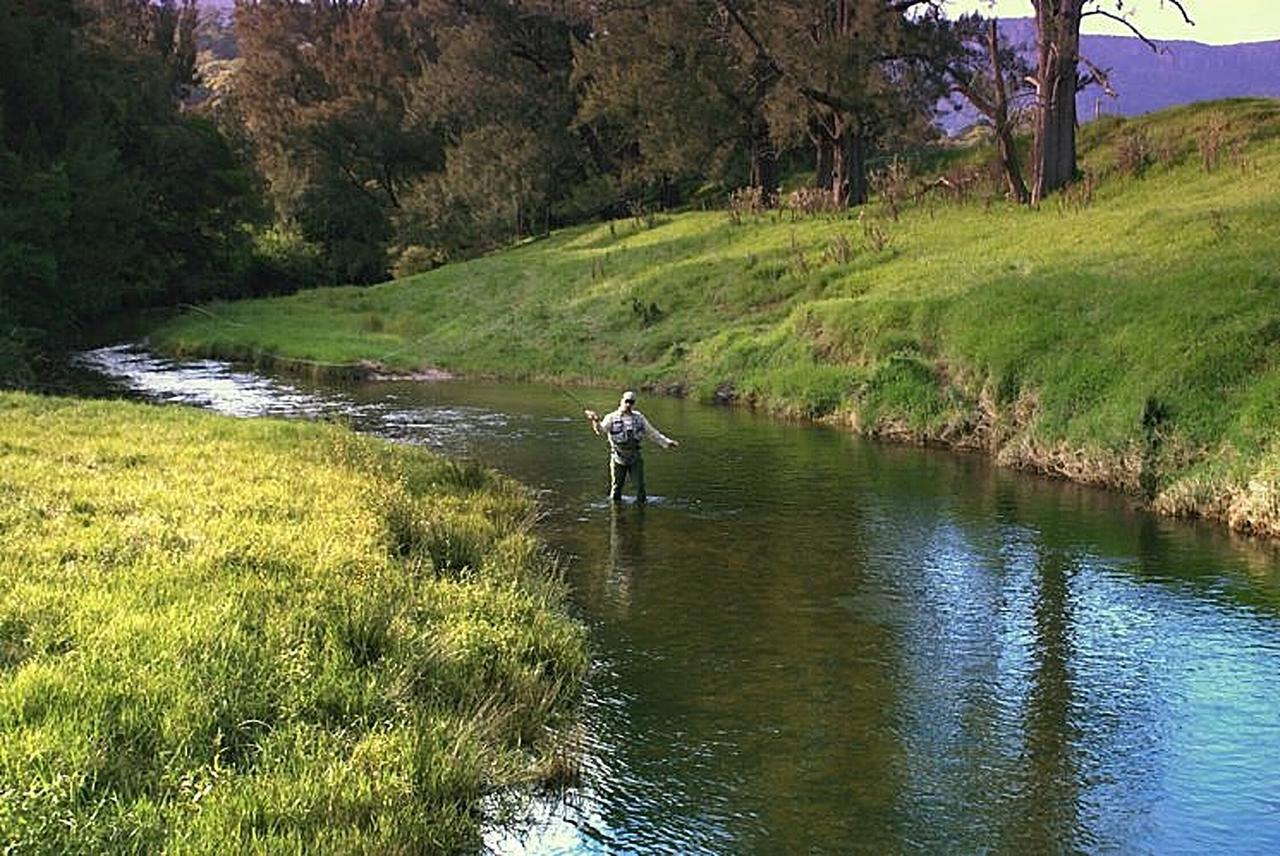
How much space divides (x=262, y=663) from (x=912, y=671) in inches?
231

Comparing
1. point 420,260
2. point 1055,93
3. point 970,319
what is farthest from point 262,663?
point 420,260

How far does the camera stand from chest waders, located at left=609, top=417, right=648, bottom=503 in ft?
59.4

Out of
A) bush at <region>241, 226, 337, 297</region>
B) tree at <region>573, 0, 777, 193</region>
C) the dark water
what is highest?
tree at <region>573, 0, 777, 193</region>

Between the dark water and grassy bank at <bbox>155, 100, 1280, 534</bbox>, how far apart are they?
1891 millimetres

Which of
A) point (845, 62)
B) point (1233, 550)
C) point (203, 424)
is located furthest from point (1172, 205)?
point (203, 424)

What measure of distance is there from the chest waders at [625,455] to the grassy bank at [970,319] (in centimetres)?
774

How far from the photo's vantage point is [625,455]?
18.2 m

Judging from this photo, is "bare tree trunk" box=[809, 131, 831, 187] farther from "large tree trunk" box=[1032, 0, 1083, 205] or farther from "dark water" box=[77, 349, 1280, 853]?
"dark water" box=[77, 349, 1280, 853]

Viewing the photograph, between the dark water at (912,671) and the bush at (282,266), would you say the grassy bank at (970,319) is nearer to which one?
the dark water at (912,671)

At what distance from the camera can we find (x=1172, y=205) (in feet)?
103

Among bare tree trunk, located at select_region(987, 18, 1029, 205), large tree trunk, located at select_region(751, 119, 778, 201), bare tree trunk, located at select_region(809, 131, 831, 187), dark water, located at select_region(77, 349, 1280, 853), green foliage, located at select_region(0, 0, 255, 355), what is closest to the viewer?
dark water, located at select_region(77, 349, 1280, 853)

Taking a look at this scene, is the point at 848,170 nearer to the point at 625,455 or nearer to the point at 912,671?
the point at 625,455

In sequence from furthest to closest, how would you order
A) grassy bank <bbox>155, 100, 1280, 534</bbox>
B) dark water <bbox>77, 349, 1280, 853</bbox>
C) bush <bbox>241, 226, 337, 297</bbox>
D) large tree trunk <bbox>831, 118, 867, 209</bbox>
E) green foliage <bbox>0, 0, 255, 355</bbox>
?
bush <bbox>241, 226, 337, 297</bbox>, large tree trunk <bbox>831, 118, 867, 209</bbox>, green foliage <bbox>0, 0, 255, 355</bbox>, grassy bank <bbox>155, 100, 1280, 534</bbox>, dark water <bbox>77, 349, 1280, 853</bbox>

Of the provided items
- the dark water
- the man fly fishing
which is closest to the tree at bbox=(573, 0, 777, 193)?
the man fly fishing
